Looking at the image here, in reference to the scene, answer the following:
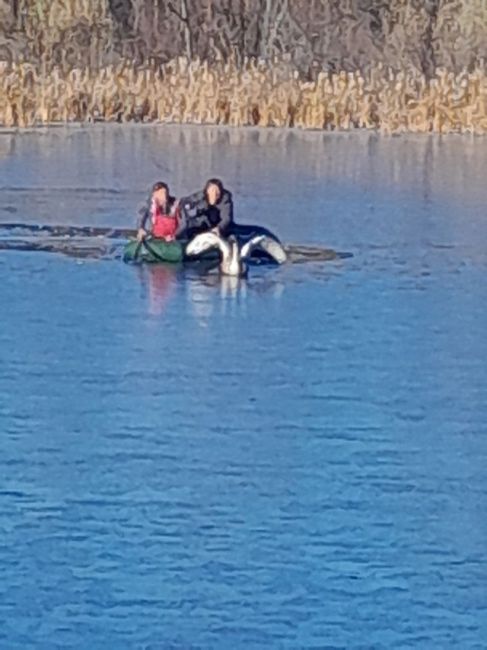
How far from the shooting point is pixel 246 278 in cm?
1535

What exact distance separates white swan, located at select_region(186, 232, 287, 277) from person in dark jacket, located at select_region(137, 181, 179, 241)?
0.83 ft

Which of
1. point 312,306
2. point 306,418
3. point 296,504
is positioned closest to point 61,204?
point 312,306

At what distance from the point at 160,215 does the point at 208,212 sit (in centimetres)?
34

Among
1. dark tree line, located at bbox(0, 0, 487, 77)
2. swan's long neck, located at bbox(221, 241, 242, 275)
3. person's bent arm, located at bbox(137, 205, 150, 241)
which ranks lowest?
swan's long neck, located at bbox(221, 241, 242, 275)

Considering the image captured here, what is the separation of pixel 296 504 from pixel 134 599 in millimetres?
1432

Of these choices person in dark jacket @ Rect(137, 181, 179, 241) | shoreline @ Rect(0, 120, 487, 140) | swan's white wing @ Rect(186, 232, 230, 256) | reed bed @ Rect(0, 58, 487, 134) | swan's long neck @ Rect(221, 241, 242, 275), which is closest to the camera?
swan's long neck @ Rect(221, 241, 242, 275)

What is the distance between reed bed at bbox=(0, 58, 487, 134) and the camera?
2977 cm

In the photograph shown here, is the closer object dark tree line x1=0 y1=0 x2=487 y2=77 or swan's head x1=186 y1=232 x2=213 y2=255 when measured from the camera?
swan's head x1=186 y1=232 x2=213 y2=255

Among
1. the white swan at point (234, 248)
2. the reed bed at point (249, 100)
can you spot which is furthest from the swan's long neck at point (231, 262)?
the reed bed at point (249, 100)

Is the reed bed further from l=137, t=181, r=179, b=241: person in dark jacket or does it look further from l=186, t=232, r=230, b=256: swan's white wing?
l=186, t=232, r=230, b=256: swan's white wing

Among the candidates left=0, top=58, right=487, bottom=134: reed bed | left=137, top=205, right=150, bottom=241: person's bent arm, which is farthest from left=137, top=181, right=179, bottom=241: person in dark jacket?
left=0, top=58, right=487, bottom=134: reed bed

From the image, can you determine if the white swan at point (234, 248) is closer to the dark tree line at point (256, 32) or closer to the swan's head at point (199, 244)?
the swan's head at point (199, 244)

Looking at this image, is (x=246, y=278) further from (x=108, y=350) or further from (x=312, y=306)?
(x=108, y=350)

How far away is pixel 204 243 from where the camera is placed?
15711 mm
